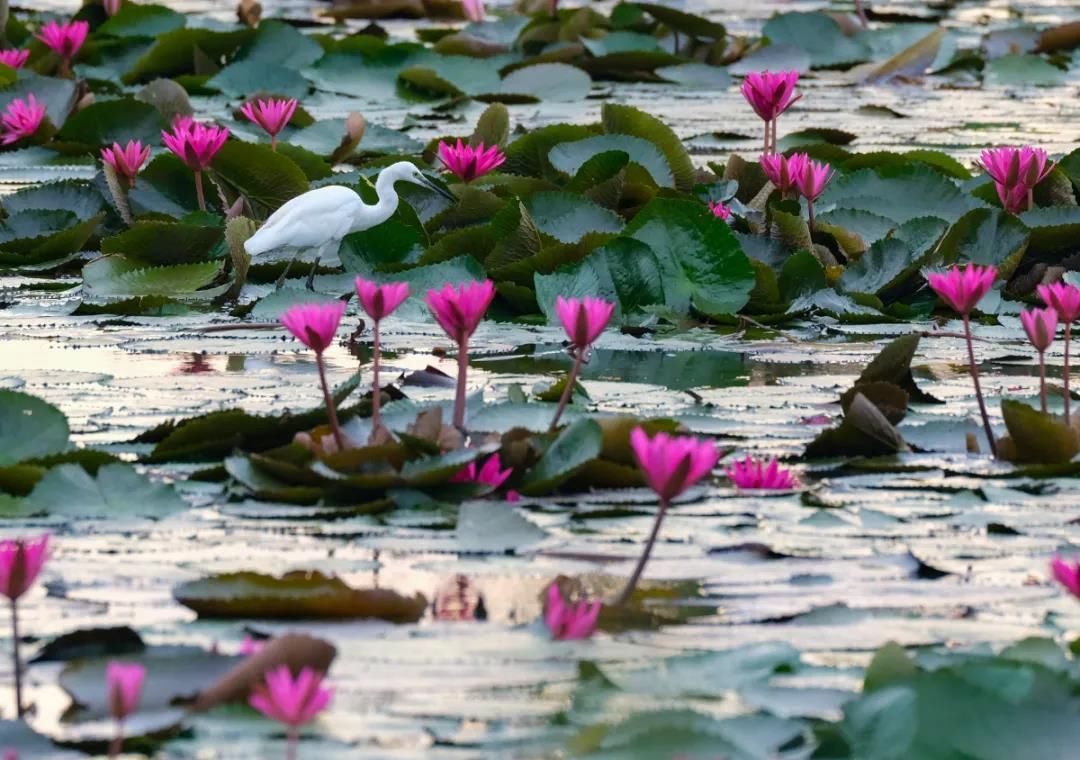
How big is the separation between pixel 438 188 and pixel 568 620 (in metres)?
3.00

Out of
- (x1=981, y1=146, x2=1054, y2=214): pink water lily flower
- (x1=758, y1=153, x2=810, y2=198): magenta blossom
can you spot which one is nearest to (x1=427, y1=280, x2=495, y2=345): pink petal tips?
(x1=758, y1=153, x2=810, y2=198): magenta blossom

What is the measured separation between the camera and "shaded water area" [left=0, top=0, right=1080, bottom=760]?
220 cm

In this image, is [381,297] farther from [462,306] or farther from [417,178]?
[417,178]

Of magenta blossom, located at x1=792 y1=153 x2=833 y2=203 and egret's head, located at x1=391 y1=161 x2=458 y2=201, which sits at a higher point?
magenta blossom, located at x1=792 y1=153 x2=833 y2=203

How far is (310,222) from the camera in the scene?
4.79 m

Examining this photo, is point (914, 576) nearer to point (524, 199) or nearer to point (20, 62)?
point (524, 199)

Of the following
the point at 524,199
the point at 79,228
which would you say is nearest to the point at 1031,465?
the point at 524,199

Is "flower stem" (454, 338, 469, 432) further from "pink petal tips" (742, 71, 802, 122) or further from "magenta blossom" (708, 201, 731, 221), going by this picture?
"pink petal tips" (742, 71, 802, 122)

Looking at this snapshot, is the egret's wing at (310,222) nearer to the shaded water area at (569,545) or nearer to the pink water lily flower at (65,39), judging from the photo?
the shaded water area at (569,545)

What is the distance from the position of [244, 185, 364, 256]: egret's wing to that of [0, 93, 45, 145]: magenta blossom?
2003 millimetres

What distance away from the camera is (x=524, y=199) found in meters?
5.18

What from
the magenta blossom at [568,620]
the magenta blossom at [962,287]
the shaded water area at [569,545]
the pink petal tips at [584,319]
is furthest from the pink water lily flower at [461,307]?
the magenta blossom at [962,287]

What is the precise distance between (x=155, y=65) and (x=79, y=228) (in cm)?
391

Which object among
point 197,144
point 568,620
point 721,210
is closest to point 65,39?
point 197,144
